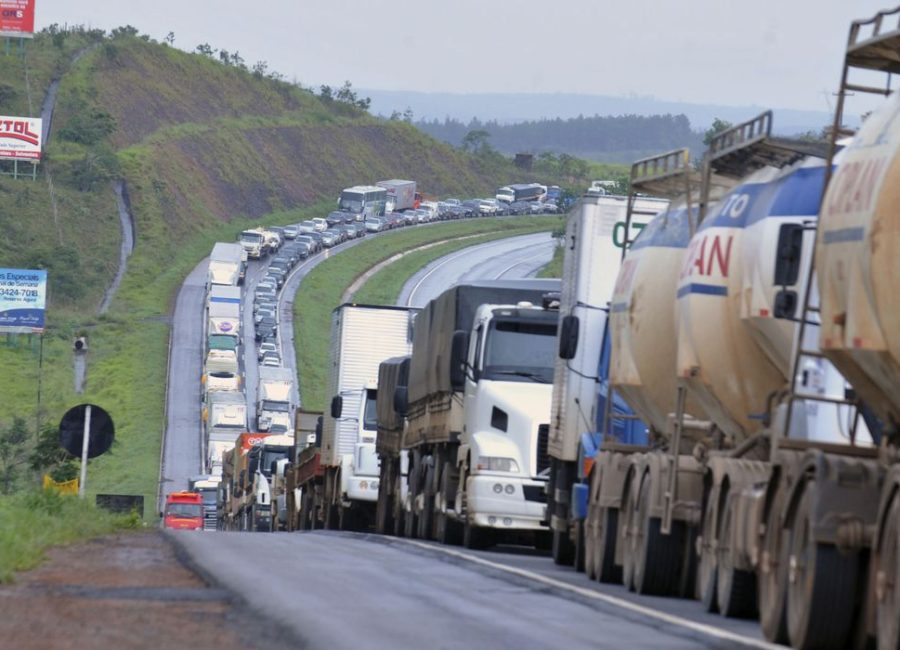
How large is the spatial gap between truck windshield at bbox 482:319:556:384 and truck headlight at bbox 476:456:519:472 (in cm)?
100

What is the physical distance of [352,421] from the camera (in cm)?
3775

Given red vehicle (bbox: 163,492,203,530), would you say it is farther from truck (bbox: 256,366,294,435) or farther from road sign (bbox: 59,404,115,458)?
road sign (bbox: 59,404,115,458)

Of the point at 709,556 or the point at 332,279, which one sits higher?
the point at 332,279

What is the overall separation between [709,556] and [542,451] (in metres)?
10.0

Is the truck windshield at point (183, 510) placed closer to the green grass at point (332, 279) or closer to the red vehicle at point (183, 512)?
the red vehicle at point (183, 512)

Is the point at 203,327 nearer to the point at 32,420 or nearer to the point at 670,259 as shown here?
the point at 32,420

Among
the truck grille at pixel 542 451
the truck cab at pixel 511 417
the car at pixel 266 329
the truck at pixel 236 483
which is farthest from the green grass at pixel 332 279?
the truck grille at pixel 542 451

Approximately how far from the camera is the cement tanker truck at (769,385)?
1038 cm

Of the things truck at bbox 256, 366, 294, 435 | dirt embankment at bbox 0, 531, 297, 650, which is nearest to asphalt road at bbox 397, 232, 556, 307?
truck at bbox 256, 366, 294, 435

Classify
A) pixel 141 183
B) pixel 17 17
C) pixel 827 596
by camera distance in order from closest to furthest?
pixel 827 596 < pixel 17 17 < pixel 141 183

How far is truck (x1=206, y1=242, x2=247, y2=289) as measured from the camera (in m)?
110

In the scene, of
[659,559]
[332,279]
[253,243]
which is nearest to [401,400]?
[659,559]

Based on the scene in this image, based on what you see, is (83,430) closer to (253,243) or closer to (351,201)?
(253,243)

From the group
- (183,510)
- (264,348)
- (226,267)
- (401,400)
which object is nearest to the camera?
(401,400)
